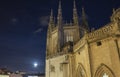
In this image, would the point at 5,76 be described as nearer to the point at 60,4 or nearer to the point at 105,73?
the point at 60,4

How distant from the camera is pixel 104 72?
59.2ft

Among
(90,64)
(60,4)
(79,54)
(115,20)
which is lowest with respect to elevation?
(90,64)

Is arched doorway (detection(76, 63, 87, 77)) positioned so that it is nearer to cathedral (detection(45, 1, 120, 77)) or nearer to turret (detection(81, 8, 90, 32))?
cathedral (detection(45, 1, 120, 77))

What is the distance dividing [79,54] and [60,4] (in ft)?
71.0

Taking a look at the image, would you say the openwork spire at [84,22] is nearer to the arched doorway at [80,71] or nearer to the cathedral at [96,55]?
the cathedral at [96,55]

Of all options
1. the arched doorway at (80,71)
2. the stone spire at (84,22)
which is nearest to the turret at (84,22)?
the stone spire at (84,22)

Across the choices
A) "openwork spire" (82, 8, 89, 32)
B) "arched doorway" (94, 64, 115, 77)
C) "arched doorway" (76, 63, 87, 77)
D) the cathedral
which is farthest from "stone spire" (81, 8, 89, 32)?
"arched doorway" (94, 64, 115, 77)

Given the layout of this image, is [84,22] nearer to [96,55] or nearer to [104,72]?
[96,55]

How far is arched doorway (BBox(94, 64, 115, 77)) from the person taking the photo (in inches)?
682

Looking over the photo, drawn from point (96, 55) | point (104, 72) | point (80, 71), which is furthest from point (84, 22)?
point (104, 72)

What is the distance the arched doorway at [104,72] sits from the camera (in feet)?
56.9

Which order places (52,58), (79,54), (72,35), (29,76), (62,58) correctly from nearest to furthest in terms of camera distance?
(79,54)
(62,58)
(52,58)
(72,35)
(29,76)

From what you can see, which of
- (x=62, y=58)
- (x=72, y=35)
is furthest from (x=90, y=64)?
(x=72, y=35)

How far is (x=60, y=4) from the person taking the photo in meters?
42.1
